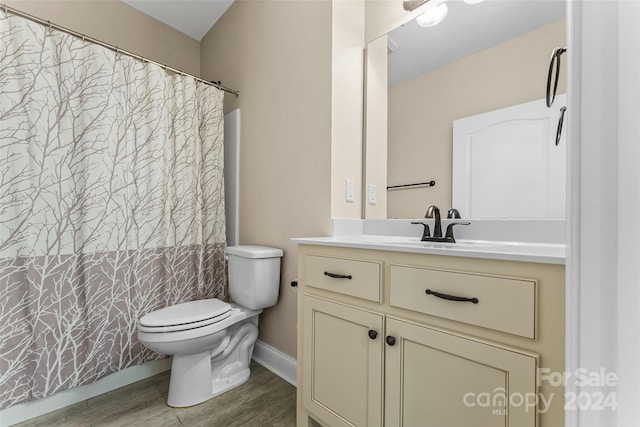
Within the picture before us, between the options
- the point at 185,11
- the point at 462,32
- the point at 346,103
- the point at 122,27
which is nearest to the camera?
the point at 462,32

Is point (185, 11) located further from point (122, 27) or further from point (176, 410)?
point (176, 410)

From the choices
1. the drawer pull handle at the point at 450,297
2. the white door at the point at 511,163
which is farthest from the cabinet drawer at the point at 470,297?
the white door at the point at 511,163

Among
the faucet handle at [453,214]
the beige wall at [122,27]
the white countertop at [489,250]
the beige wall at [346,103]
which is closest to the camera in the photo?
the white countertop at [489,250]

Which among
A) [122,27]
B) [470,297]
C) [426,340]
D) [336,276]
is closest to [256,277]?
[336,276]

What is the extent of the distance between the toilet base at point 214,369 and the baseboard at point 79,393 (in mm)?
386

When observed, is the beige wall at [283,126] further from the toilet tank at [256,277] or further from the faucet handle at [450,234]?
the faucet handle at [450,234]

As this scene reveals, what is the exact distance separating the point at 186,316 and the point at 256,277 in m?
0.41

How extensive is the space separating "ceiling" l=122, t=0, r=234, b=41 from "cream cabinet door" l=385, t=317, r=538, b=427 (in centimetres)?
270

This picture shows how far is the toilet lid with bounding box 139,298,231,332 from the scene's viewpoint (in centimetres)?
138

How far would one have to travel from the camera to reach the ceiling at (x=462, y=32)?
1.13m

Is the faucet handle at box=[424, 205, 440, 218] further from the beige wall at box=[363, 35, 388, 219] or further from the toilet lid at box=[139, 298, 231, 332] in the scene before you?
the toilet lid at box=[139, 298, 231, 332]

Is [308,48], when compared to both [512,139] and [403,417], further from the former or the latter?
[403,417]

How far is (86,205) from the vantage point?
5.00ft

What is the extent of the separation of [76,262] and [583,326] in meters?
1.99
